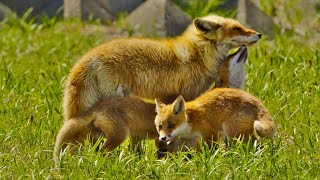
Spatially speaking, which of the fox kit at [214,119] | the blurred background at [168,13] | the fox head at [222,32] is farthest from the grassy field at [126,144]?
the fox head at [222,32]

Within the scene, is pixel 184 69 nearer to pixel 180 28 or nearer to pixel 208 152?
pixel 208 152

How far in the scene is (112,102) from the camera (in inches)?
337

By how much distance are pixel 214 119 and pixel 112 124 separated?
0.85 m

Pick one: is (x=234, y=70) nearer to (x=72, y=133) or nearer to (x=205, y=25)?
(x=205, y=25)

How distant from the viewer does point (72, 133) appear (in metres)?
8.50

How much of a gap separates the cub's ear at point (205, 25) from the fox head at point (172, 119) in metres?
1.28

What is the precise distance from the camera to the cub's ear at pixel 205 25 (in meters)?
9.59

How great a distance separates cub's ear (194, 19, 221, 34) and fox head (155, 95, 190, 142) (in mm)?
1280

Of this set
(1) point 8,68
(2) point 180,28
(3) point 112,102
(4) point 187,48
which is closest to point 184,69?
(4) point 187,48

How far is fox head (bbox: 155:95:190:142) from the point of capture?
843 centimetres

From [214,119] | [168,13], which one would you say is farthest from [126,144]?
[168,13]

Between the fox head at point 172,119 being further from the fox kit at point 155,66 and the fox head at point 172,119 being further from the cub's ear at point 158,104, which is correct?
the fox kit at point 155,66

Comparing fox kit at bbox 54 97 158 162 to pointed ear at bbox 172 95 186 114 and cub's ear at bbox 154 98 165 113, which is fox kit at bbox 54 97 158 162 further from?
pointed ear at bbox 172 95 186 114

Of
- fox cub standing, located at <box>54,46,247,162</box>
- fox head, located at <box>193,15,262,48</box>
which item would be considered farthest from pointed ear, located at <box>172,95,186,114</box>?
fox head, located at <box>193,15,262,48</box>
